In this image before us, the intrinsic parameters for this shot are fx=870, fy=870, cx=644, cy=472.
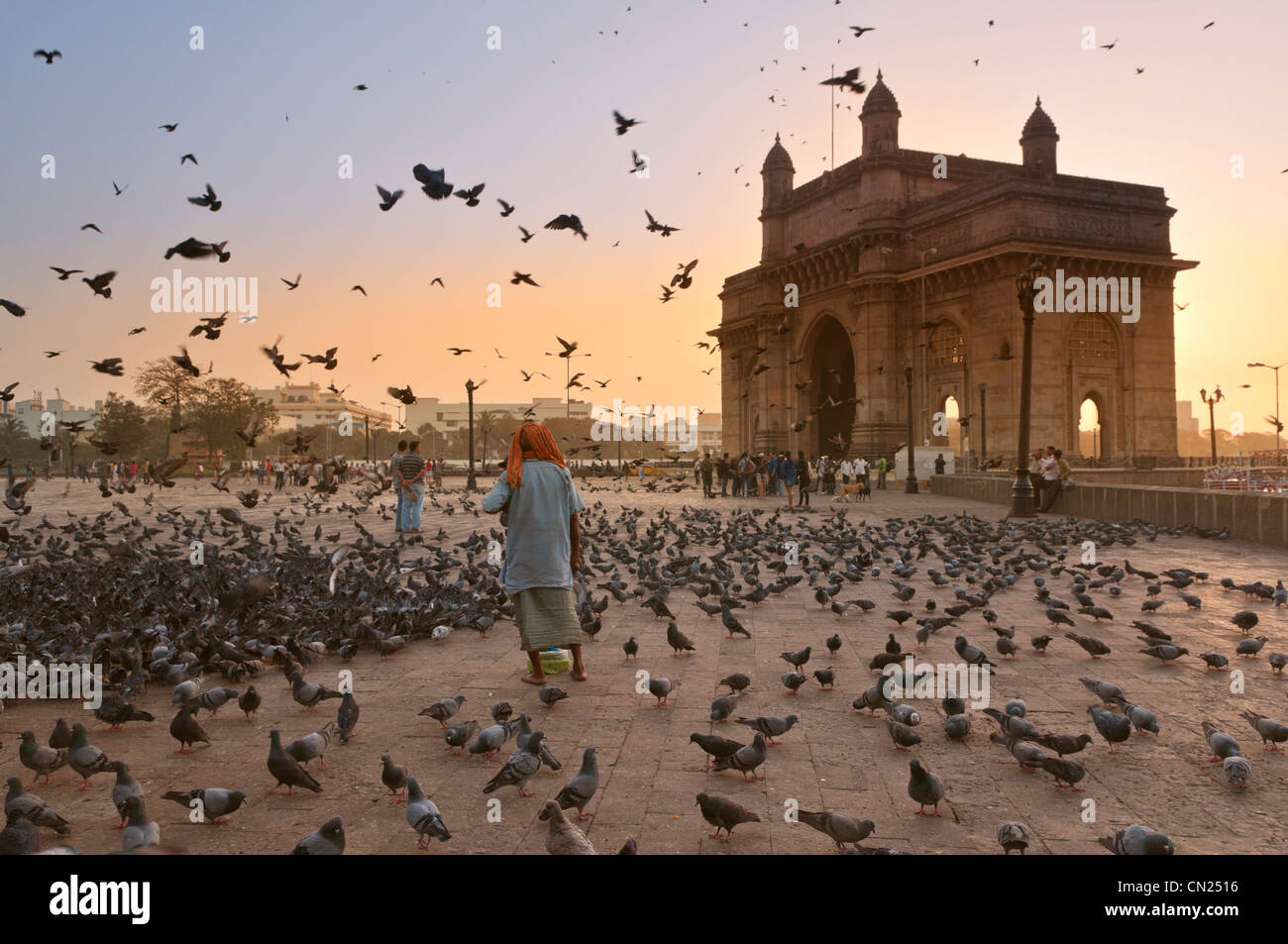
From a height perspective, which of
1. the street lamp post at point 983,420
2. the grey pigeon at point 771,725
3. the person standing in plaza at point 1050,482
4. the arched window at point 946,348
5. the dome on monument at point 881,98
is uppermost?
the dome on monument at point 881,98

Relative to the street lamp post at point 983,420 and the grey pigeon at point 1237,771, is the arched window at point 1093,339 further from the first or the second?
the grey pigeon at point 1237,771

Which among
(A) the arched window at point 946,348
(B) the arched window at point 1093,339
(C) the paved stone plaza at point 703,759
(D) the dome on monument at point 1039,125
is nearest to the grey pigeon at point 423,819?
(C) the paved stone plaza at point 703,759

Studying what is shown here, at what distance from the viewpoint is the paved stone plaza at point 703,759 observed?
139 inches

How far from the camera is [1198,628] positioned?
25.2 ft

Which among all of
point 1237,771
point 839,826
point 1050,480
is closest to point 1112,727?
point 1237,771

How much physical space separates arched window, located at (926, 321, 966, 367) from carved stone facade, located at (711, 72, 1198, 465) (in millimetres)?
70

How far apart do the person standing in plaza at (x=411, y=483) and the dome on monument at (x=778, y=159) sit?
4704 cm

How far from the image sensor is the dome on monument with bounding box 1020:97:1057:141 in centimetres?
4312

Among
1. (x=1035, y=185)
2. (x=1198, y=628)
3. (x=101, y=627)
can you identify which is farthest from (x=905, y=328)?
(x=101, y=627)

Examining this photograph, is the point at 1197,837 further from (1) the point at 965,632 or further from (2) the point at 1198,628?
(2) the point at 1198,628

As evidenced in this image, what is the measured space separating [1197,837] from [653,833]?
7.05ft

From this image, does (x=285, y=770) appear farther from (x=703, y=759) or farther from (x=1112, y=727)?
(x=1112, y=727)

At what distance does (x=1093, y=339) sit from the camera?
41656 mm

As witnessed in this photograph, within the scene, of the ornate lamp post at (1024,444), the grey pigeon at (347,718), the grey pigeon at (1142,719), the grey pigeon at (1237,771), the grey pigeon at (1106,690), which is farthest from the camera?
→ the ornate lamp post at (1024,444)
